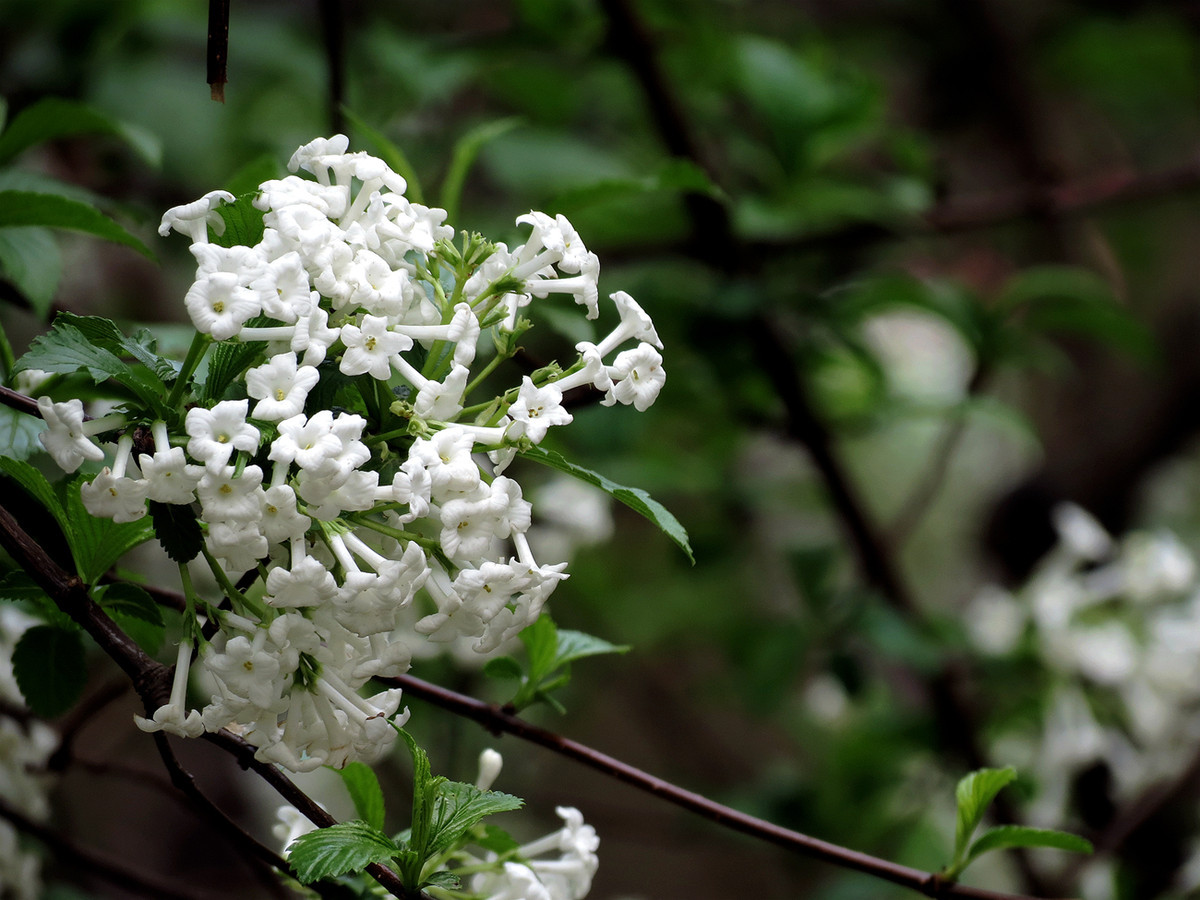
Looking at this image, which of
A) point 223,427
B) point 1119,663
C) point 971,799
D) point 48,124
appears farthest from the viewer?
point 1119,663

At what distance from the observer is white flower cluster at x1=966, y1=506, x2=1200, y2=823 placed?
1.37m

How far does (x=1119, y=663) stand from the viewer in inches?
53.1

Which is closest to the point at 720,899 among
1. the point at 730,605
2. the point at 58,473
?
the point at 730,605

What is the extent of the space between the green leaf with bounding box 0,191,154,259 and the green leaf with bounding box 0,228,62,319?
1.7 inches

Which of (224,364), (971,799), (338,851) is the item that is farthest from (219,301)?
(971,799)

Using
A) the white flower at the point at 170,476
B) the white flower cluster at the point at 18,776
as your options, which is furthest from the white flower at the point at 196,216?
the white flower cluster at the point at 18,776

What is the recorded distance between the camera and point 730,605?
218 cm

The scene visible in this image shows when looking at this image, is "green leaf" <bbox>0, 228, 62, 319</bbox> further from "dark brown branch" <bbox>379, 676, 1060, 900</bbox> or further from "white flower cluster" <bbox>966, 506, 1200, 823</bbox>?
"white flower cluster" <bbox>966, 506, 1200, 823</bbox>

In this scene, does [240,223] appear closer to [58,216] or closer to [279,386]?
[279,386]

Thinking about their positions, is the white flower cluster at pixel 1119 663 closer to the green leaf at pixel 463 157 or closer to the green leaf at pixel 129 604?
the green leaf at pixel 463 157

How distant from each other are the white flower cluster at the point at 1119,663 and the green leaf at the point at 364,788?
109 cm

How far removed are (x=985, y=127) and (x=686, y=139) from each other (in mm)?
1754

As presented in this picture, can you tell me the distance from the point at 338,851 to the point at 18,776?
465mm

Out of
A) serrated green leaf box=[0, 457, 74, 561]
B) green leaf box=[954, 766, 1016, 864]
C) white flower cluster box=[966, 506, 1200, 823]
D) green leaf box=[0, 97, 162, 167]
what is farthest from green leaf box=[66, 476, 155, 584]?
white flower cluster box=[966, 506, 1200, 823]
